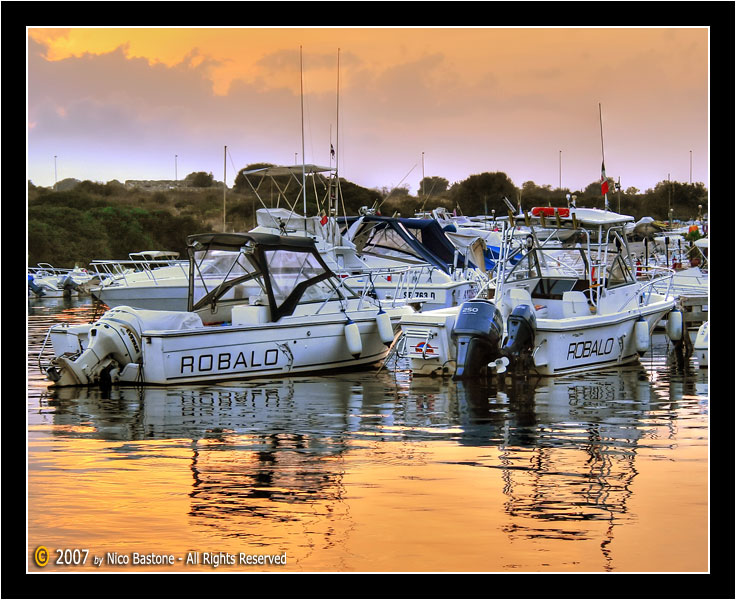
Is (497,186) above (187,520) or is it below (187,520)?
above

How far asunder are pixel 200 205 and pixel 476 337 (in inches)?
2434

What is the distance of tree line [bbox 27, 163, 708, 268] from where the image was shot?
178 feet

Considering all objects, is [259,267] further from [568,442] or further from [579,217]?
[568,442]

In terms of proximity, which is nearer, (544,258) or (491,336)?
(491,336)

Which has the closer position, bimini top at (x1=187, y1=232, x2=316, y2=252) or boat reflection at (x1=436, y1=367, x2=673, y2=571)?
boat reflection at (x1=436, y1=367, x2=673, y2=571)

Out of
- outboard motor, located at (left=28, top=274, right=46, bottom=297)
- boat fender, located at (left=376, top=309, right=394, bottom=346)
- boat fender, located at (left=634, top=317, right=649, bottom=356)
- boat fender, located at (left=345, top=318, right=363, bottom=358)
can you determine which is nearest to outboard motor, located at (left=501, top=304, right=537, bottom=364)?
boat fender, located at (left=376, top=309, right=394, bottom=346)

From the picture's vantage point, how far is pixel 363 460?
1176 centimetres

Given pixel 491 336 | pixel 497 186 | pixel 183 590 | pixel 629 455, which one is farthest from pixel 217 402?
pixel 497 186

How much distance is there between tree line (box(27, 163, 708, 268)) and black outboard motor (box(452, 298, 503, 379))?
1267 centimetres

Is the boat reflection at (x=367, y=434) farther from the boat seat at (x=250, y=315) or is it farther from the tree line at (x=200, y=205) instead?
the tree line at (x=200, y=205)

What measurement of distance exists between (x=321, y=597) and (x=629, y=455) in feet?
21.8

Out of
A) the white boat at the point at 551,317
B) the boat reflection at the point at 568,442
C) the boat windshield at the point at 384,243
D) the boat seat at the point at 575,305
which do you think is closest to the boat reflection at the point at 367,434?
the boat reflection at the point at 568,442

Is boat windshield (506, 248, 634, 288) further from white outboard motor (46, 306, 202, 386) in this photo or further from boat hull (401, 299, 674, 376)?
white outboard motor (46, 306, 202, 386)

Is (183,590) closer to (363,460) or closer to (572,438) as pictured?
(363,460)
